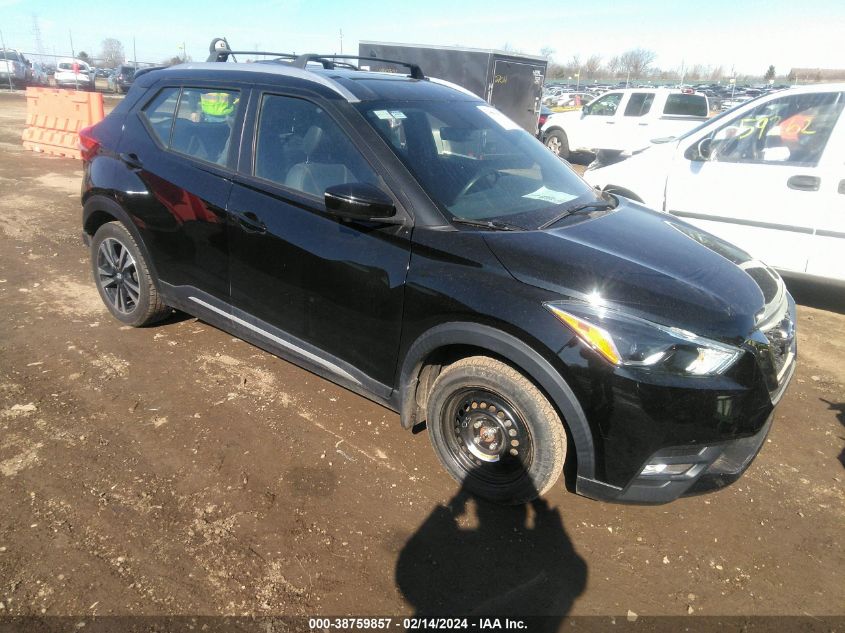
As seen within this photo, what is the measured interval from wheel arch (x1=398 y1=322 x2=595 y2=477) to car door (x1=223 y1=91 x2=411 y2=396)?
0.42ft

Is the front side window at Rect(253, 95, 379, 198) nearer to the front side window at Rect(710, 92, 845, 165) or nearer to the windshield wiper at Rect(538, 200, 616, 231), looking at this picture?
the windshield wiper at Rect(538, 200, 616, 231)

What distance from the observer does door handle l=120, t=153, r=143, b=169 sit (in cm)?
377

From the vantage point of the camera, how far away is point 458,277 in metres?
2.52

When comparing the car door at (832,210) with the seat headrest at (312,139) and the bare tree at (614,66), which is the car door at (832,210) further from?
the bare tree at (614,66)

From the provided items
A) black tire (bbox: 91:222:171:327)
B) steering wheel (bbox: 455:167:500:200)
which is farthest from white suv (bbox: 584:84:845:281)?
black tire (bbox: 91:222:171:327)

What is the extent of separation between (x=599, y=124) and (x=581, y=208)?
1192 centimetres

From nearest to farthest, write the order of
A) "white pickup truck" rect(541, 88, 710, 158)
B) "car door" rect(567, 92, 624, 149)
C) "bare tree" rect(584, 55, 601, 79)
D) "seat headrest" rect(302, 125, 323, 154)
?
"seat headrest" rect(302, 125, 323, 154), "white pickup truck" rect(541, 88, 710, 158), "car door" rect(567, 92, 624, 149), "bare tree" rect(584, 55, 601, 79)

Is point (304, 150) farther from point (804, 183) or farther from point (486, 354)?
point (804, 183)

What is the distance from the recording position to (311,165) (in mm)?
3018

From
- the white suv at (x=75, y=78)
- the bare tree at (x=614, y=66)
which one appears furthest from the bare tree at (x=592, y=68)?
the white suv at (x=75, y=78)

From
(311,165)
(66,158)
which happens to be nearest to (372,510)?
(311,165)

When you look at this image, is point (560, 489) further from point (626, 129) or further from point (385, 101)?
point (626, 129)

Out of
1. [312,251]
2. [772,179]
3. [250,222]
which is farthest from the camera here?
[772,179]

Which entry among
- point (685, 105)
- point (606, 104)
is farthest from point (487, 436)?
point (606, 104)
